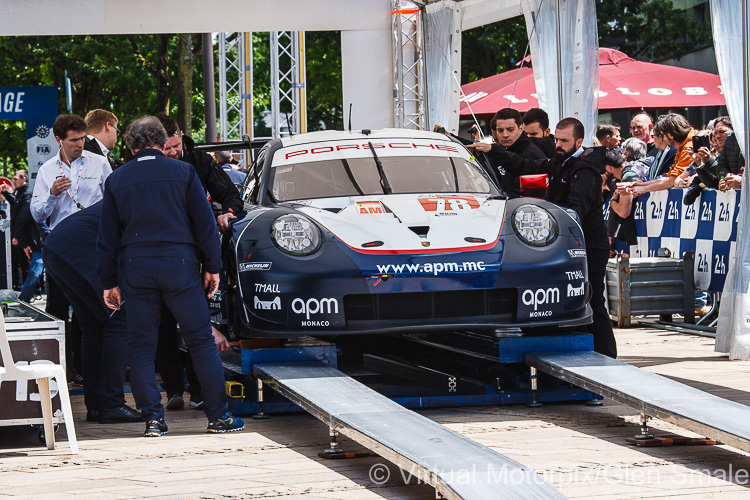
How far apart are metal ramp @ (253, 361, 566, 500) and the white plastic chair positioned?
106cm

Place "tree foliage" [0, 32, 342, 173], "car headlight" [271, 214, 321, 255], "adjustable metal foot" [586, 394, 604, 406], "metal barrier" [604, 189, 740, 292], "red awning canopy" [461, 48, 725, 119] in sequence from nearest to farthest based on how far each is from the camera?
"car headlight" [271, 214, 321, 255] < "adjustable metal foot" [586, 394, 604, 406] < "metal barrier" [604, 189, 740, 292] < "red awning canopy" [461, 48, 725, 119] < "tree foliage" [0, 32, 342, 173]

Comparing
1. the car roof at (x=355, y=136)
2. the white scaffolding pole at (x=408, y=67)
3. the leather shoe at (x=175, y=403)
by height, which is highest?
the white scaffolding pole at (x=408, y=67)

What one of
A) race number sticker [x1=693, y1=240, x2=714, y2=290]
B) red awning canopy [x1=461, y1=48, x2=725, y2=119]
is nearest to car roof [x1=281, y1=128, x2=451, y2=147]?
race number sticker [x1=693, y1=240, x2=714, y2=290]

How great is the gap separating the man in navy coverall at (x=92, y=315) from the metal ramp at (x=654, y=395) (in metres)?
2.41

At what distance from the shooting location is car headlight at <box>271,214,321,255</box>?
20.2 ft

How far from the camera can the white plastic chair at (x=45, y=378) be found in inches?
209

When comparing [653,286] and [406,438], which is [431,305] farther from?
[653,286]

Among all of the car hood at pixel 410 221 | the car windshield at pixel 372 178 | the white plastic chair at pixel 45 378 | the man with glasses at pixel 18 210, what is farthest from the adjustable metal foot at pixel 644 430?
the man with glasses at pixel 18 210

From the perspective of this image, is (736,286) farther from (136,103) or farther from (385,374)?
(136,103)

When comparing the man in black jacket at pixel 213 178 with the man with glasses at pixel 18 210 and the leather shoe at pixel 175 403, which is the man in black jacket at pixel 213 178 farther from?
the man with glasses at pixel 18 210

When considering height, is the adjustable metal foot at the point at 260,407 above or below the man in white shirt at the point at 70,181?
below

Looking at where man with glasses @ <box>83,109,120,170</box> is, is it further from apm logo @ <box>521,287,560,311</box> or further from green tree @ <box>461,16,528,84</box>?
green tree @ <box>461,16,528,84</box>

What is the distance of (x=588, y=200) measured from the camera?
717cm

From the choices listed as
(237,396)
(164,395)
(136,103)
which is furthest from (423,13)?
(136,103)
